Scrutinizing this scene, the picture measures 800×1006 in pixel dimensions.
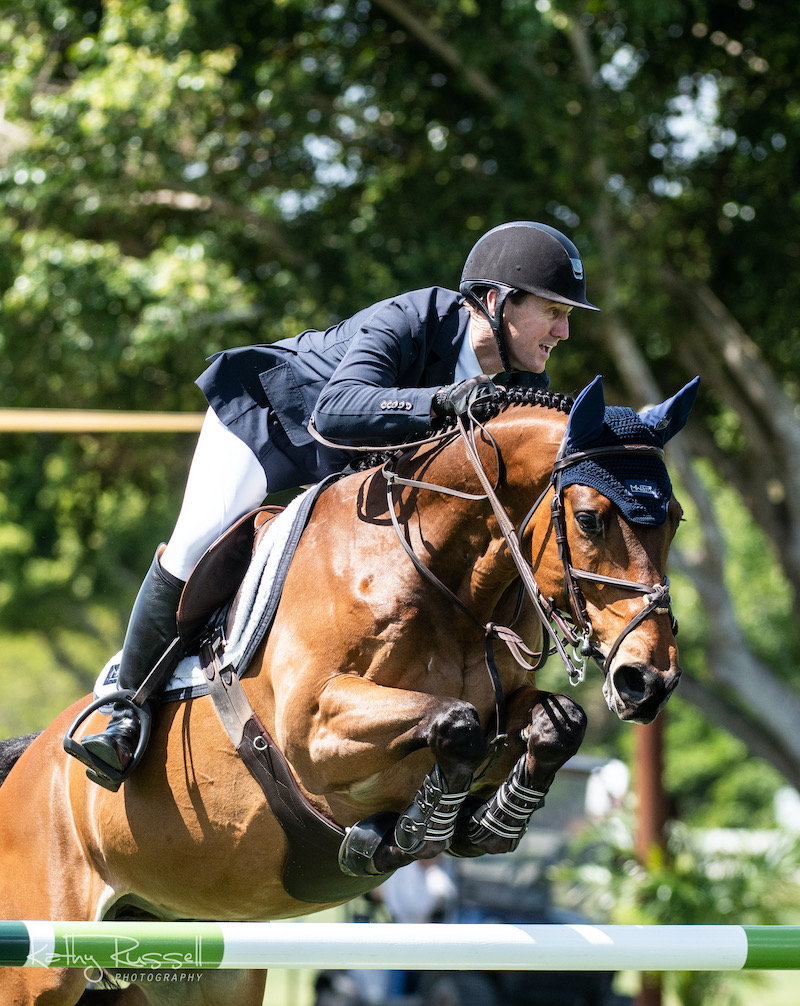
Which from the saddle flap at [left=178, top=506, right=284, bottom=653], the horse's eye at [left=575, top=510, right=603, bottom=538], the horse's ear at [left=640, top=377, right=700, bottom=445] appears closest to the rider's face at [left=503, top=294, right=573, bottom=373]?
the horse's ear at [left=640, top=377, right=700, bottom=445]

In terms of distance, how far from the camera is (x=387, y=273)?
8.92 meters

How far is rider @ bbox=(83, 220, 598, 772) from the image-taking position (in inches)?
114

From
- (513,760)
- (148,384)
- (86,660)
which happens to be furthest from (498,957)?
(86,660)

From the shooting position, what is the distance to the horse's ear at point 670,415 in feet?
8.90

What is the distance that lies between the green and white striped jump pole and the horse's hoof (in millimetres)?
304

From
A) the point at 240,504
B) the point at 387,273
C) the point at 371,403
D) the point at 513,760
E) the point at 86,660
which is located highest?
the point at 371,403

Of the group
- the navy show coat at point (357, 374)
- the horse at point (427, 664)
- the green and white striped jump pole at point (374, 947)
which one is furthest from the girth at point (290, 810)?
the navy show coat at point (357, 374)

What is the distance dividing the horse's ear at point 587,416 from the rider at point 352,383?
0.31 metres

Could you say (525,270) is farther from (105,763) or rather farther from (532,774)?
(105,763)

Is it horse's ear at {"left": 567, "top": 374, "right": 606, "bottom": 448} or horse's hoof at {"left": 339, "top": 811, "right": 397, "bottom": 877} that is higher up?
horse's ear at {"left": 567, "top": 374, "right": 606, "bottom": 448}

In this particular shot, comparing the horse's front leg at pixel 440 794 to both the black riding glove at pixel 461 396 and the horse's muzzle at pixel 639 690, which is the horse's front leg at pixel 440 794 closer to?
the horse's muzzle at pixel 639 690

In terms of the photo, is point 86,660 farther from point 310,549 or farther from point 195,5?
point 310,549

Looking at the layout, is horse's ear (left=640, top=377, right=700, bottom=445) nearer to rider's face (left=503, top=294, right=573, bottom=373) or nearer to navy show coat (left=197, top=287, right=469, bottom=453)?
rider's face (left=503, top=294, right=573, bottom=373)

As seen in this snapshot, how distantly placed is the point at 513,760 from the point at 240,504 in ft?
3.62
